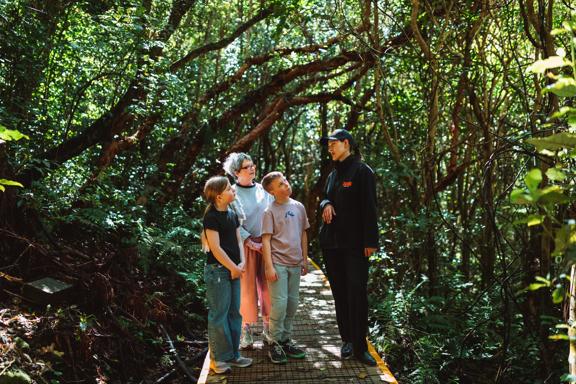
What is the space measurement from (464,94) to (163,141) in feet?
18.7

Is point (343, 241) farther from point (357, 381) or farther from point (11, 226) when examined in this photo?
point (11, 226)

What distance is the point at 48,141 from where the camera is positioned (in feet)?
24.8

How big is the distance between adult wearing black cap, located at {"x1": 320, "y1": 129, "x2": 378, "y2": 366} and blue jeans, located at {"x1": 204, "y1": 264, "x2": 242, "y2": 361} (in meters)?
0.89

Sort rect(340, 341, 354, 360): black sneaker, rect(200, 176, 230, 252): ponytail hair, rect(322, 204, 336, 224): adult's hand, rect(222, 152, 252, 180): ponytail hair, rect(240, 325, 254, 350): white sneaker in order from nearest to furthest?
rect(200, 176, 230, 252): ponytail hair
rect(322, 204, 336, 224): adult's hand
rect(340, 341, 354, 360): black sneaker
rect(222, 152, 252, 180): ponytail hair
rect(240, 325, 254, 350): white sneaker

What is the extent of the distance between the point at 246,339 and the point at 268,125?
18.9 ft

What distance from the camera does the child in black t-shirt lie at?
432cm

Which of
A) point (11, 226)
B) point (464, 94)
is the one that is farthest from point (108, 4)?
point (464, 94)

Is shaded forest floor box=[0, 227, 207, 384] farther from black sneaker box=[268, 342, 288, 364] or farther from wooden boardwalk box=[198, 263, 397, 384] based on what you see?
black sneaker box=[268, 342, 288, 364]

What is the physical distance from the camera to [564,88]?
1848mm

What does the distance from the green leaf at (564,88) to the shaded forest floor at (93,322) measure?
172 inches

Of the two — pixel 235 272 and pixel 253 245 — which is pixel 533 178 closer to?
pixel 235 272

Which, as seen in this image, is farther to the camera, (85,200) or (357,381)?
(85,200)

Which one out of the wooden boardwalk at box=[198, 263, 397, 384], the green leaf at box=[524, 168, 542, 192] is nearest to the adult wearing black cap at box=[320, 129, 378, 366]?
the wooden boardwalk at box=[198, 263, 397, 384]

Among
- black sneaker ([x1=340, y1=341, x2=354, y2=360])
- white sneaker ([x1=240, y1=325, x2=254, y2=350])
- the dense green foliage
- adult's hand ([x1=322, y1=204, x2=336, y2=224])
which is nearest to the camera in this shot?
adult's hand ([x1=322, y1=204, x2=336, y2=224])
